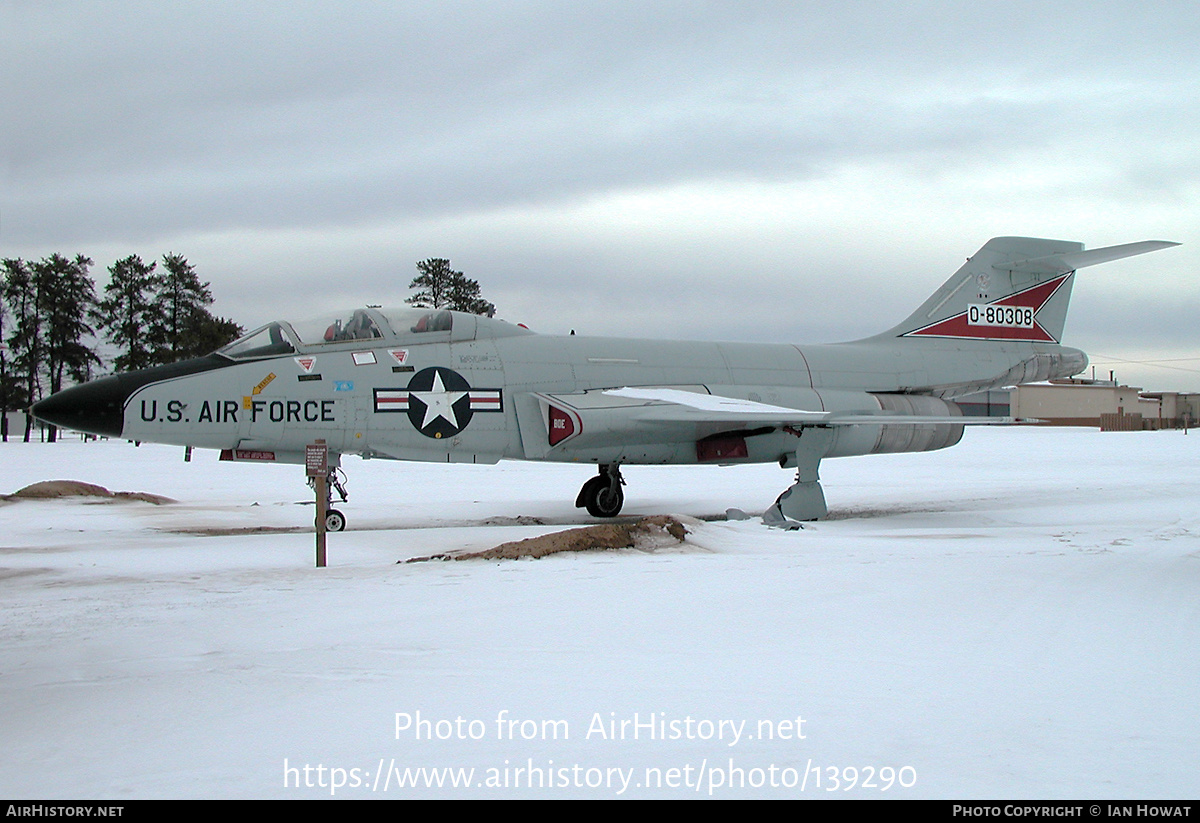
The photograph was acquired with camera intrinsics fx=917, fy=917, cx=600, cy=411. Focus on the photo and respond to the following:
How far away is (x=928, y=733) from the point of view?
317 centimetres

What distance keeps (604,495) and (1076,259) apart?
8.68 m

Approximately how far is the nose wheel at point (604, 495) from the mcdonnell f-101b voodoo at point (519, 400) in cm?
3

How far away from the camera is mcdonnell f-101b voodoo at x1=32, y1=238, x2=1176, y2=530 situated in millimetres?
10328

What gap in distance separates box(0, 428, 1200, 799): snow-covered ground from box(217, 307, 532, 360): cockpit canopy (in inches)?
119

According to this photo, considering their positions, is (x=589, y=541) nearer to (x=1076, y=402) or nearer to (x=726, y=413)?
(x=726, y=413)

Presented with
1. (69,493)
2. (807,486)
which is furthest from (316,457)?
(69,493)

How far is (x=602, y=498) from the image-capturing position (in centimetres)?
1305

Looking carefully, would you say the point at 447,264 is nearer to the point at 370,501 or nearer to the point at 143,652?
the point at 370,501

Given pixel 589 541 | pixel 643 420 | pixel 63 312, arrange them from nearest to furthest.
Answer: pixel 589 541 → pixel 643 420 → pixel 63 312

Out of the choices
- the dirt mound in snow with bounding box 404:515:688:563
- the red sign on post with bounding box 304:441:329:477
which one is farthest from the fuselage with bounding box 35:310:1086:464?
the dirt mound in snow with bounding box 404:515:688:563

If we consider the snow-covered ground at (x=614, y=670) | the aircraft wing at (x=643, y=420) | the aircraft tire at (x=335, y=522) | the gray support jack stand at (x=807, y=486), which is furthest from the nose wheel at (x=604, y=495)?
the snow-covered ground at (x=614, y=670)

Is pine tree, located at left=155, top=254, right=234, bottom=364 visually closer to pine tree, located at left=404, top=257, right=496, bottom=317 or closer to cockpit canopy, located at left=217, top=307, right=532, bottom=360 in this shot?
pine tree, located at left=404, top=257, right=496, bottom=317

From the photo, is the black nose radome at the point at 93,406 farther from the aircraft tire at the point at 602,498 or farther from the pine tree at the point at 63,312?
the pine tree at the point at 63,312

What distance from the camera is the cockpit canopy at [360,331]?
10.8 metres
